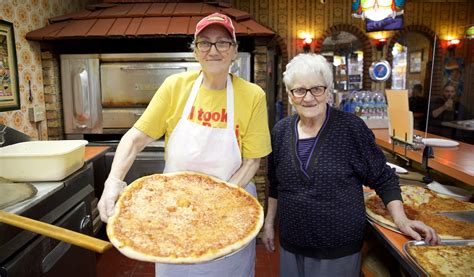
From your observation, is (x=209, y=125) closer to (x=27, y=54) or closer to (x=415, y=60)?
(x=27, y=54)

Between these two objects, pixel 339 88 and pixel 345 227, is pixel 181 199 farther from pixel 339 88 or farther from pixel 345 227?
pixel 339 88

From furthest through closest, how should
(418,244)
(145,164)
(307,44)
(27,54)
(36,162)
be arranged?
(307,44) → (145,164) → (27,54) → (36,162) → (418,244)

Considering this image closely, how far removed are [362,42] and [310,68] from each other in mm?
6661

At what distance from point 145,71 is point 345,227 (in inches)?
115


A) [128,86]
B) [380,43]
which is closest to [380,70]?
[380,43]

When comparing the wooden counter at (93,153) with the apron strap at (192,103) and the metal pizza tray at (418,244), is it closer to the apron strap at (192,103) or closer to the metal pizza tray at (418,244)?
the apron strap at (192,103)

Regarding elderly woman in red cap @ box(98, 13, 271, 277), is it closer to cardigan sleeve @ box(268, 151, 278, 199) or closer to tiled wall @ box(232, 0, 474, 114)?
cardigan sleeve @ box(268, 151, 278, 199)

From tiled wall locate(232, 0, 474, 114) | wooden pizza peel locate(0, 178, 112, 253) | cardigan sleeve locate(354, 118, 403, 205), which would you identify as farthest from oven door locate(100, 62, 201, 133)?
tiled wall locate(232, 0, 474, 114)

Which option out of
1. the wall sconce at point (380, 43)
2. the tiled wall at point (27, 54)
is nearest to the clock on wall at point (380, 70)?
the wall sconce at point (380, 43)

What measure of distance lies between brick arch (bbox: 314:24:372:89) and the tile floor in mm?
5146

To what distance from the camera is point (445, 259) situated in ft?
4.85

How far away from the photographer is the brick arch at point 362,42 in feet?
24.6

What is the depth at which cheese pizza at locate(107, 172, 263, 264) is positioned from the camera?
130 centimetres

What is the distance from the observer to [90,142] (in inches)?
163
